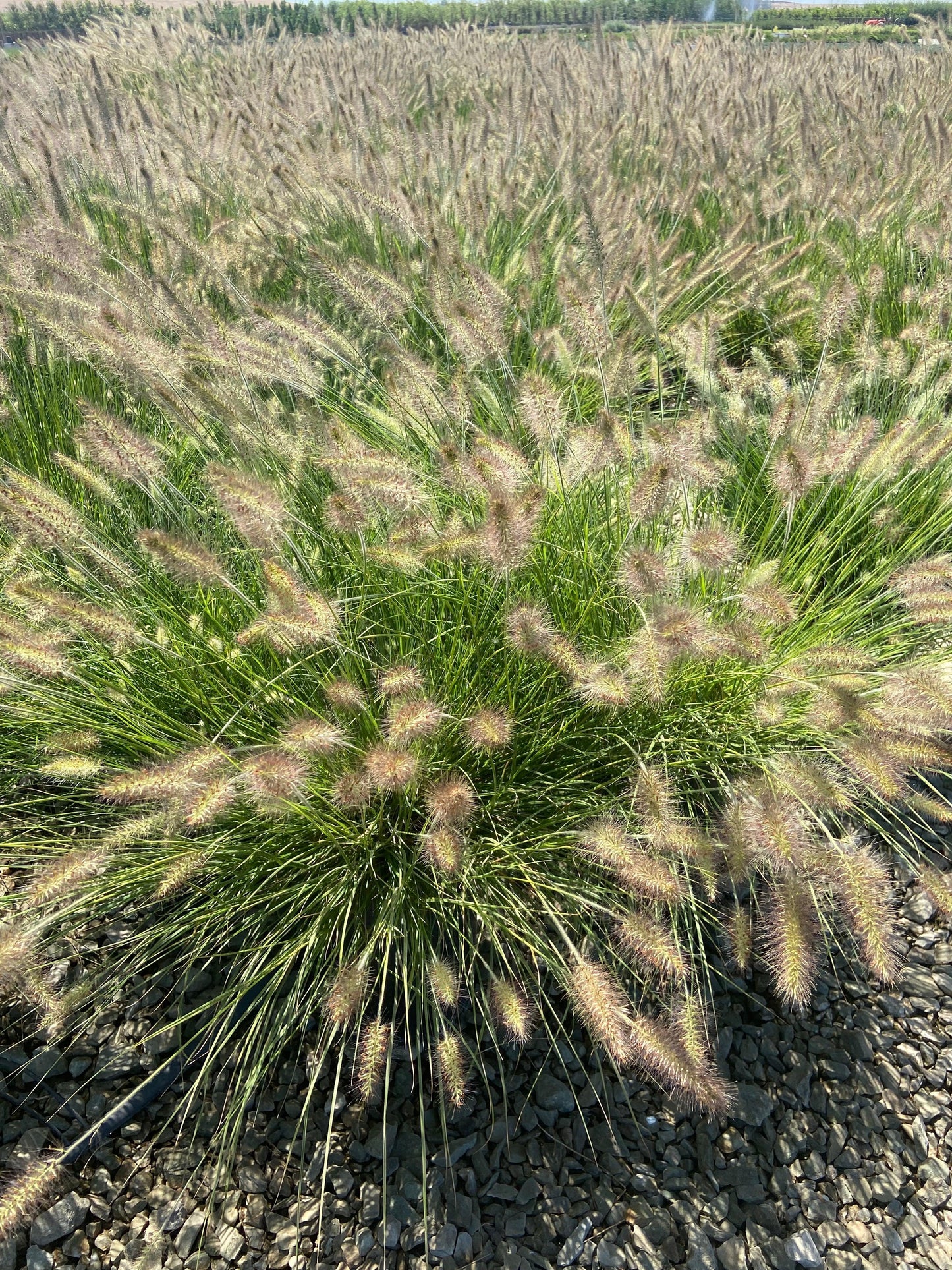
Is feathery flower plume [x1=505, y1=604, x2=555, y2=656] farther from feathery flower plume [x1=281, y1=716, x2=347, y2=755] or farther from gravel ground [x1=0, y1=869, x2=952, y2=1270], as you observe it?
gravel ground [x1=0, y1=869, x2=952, y2=1270]

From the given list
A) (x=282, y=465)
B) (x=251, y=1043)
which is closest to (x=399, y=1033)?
(x=251, y=1043)

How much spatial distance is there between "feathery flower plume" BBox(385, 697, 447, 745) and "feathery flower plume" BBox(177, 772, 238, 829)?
0.34 m

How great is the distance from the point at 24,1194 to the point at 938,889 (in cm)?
190

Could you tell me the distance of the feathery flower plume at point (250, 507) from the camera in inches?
77.2

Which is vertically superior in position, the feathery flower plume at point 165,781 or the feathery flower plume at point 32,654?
the feathery flower plume at point 32,654

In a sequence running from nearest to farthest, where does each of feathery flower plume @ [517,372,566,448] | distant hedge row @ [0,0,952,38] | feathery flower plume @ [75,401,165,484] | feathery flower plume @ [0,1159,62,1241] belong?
feathery flower plume @ [0,1159,62,1241] → feathery flower plume @ [75,401,165,484] → feathery flower plume @ [517,372,566,448] → distant hedge row @ [0,0,952,38]

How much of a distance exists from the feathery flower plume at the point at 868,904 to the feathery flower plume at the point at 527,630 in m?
0.76

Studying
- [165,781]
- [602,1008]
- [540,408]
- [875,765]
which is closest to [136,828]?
[165,781]

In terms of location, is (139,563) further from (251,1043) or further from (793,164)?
(793,164)

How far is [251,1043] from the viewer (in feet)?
6.88

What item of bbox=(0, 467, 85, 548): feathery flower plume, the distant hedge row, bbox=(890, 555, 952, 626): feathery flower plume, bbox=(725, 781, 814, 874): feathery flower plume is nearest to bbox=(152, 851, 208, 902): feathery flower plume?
bbox=(0, 467, 85, 548): feathery flower plume

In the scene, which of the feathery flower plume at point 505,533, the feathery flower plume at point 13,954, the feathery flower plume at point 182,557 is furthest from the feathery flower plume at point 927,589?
the feathery flower plume at point 13,954

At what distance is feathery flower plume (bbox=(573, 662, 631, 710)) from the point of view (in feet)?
6.18

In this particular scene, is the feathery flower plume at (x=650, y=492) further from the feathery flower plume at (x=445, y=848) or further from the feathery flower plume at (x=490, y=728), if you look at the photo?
the feathery flower plume at (x=445, y=848)
